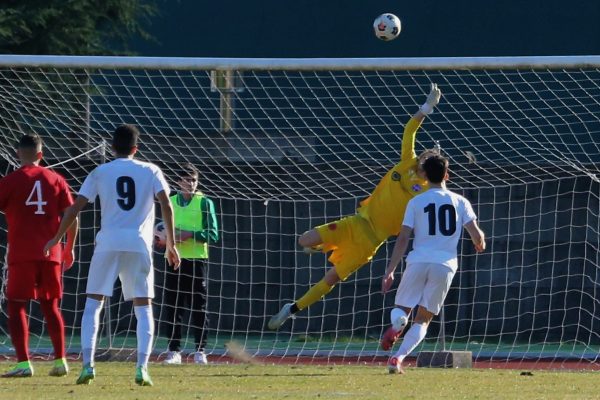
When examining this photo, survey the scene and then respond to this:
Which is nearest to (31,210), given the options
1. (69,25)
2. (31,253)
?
(31,253)

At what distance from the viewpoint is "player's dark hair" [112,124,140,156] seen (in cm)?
846

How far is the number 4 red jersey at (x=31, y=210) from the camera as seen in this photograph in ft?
29.9

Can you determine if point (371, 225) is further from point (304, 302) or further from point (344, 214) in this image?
point (344, 214)

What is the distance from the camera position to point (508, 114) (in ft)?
47.1

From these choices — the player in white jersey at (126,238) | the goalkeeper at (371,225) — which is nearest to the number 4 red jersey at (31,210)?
the player in white jersey at (126,238)

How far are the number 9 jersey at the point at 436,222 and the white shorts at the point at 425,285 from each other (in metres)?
0.05

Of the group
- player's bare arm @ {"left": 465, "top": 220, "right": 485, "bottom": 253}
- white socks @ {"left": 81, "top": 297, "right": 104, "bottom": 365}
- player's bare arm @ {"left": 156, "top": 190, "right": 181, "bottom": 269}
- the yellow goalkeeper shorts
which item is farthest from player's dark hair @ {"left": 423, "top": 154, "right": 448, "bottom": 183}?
white socks @ {"left": 81, "top": 297, "right": 104, "bottom": 365}

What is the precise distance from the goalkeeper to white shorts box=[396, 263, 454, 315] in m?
1.26

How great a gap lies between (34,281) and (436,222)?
9.48 feet

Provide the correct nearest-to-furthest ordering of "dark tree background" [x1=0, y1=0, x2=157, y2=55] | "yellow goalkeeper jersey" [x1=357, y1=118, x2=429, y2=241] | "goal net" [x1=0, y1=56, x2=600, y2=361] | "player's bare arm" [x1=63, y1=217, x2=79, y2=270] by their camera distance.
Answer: "player's bare arm" [x1=63, y1=217, x2=79, y2=270] < "yellow goalkeeper jersey" [x1=357, y1=118, x2=429, y2=241] < "goal net" [x1=0, y1=56, x2=600, y2=361] < "dark tree background" [x1=0, y1=0, x2=157, y2=55]

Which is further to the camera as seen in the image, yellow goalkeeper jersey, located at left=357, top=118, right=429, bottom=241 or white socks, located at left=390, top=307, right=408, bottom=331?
yellow goalkeeper jersey, located at left=357, top=118, right=429, bottom=241

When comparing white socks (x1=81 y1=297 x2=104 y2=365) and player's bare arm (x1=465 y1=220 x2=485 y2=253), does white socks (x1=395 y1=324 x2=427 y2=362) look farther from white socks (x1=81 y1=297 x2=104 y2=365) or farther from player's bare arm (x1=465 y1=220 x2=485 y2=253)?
white socks (x1=81 y1=297 x2=104 y2=365)

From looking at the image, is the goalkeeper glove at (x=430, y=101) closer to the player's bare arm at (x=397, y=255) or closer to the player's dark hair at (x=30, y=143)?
the player's bare arm at (x=397, y=255)

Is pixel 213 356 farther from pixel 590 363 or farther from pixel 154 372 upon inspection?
pixel 590 363
